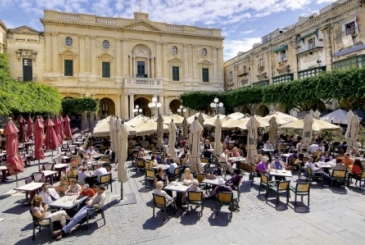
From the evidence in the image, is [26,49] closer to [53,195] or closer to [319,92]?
[53,195]

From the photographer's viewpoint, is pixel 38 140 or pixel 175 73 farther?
pixel 175 73

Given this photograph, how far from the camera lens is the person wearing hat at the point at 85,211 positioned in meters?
6.34

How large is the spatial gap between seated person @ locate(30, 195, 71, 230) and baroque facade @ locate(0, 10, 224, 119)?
2852 centimetres

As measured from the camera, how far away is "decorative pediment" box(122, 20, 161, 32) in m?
36.2

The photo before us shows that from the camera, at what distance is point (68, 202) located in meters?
7.04

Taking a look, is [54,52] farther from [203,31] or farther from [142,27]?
[203,31]

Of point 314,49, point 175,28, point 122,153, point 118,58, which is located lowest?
point 122,153

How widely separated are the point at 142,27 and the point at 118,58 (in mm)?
5775

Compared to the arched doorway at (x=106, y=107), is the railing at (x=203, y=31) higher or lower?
higher

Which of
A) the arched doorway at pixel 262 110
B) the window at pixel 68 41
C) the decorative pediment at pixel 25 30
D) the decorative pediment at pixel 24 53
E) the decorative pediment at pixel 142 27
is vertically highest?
the decorative pediment at pixel 142 27

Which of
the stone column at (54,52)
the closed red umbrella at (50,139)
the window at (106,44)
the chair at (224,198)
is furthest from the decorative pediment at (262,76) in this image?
the chair at (224,198)

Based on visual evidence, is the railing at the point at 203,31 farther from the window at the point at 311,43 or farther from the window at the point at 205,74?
the window at the point at 311,43

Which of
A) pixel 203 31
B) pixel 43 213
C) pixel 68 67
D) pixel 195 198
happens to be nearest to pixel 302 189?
pixel 195 198

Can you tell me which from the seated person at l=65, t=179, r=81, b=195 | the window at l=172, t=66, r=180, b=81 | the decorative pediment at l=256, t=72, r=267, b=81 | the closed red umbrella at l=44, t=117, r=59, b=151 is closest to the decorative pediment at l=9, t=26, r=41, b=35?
the window at l=172, t=66, r=180, b=81
